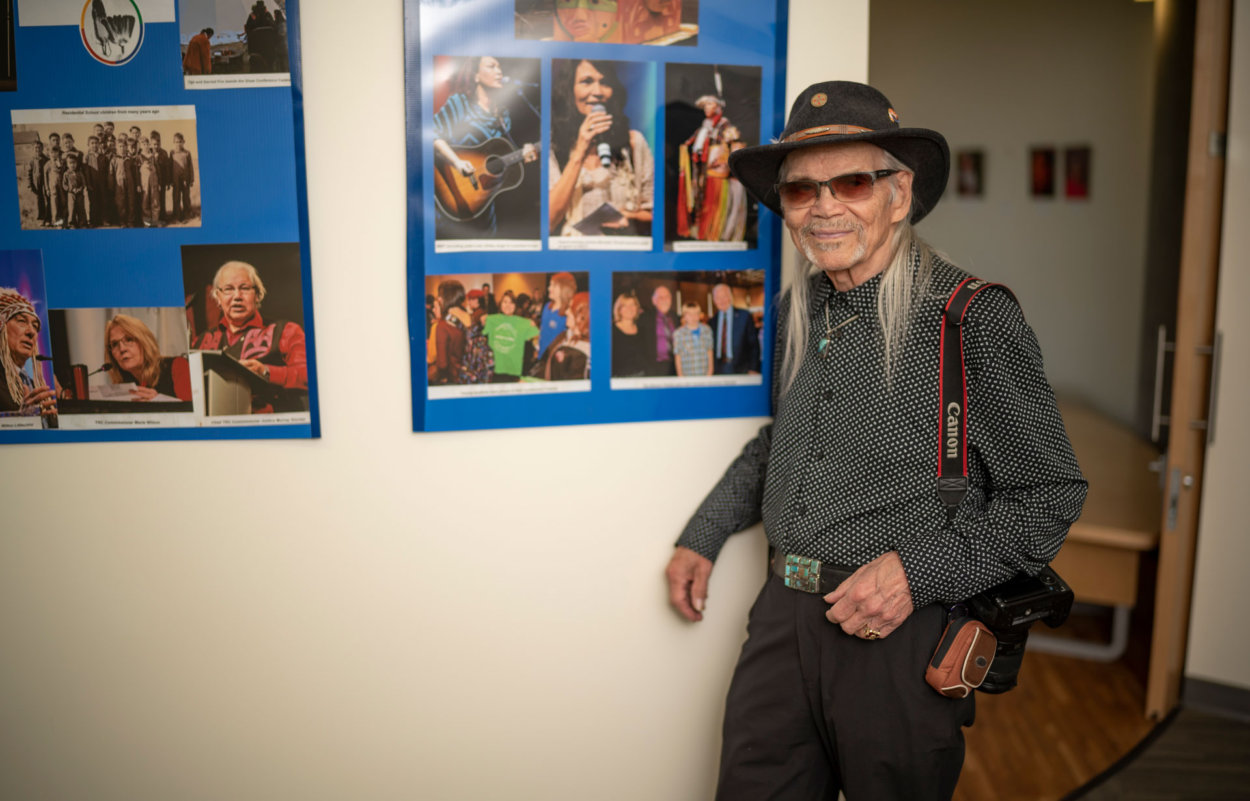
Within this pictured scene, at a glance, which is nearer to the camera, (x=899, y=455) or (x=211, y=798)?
(x=899, y=455)

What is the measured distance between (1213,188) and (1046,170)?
6.81ft

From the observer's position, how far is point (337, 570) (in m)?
1.68

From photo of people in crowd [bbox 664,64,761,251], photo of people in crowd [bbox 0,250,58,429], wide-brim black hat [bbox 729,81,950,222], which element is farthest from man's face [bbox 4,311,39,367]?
wide-brim black hat [bbox 729,81,950,222]

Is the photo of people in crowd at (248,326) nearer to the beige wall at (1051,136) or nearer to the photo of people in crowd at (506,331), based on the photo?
the photo of people in crowd at (506,331)

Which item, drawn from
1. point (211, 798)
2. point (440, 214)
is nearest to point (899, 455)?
point (440, 214)

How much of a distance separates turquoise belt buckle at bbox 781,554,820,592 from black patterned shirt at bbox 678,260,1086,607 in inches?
0.5

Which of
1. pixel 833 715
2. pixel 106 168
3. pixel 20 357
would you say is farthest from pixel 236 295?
pixel 833 715

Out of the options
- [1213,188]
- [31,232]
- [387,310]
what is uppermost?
[1213,188]

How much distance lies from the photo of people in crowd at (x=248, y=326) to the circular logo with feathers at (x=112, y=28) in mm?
369

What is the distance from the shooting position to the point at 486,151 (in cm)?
159

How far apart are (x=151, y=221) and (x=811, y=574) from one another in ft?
4.47

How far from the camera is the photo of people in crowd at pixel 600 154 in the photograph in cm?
162

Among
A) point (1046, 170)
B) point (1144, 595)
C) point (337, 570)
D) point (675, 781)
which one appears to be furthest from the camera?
point (1046, 170)

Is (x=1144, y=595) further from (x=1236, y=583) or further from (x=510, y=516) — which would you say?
(x=510, y=516)
